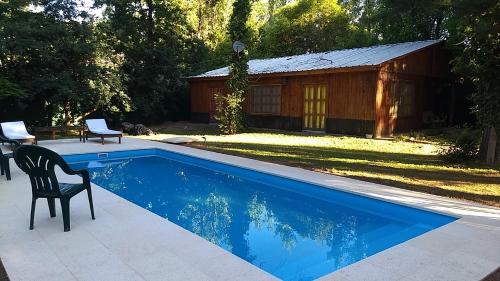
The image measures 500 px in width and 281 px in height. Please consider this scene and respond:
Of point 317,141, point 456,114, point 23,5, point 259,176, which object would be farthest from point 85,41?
point 456,114

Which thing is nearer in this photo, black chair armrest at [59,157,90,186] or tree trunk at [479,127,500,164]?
black chair armrest at [59,157,90,186]

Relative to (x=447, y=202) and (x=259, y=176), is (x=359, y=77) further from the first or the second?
(x=447, y=202)

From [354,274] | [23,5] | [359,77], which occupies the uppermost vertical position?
[23,5]

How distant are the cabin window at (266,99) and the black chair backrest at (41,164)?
526 inches

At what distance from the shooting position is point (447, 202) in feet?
19.1

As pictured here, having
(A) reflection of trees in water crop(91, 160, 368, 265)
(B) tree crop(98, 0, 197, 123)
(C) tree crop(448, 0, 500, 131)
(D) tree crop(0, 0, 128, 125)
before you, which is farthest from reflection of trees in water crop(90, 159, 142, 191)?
(B) tree crop(98, 0, 197, 123)

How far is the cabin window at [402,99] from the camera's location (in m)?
14.5

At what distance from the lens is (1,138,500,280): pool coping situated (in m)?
3.42

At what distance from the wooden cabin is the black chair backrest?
1134cm

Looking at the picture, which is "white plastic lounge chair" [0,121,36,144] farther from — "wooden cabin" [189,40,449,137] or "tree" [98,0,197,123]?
"wooden cabin" [189,40,449,137]

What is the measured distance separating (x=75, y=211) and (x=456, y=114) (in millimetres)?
17085

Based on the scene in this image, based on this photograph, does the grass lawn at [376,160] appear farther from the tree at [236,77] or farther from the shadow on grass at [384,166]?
the tree at [236,77]

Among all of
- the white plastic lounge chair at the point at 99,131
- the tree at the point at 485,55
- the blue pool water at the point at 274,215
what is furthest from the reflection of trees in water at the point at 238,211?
the tree at the point at 485,55

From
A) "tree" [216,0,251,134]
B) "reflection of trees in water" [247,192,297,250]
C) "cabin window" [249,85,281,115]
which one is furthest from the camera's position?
"cabin window" [249,85,281,115]
